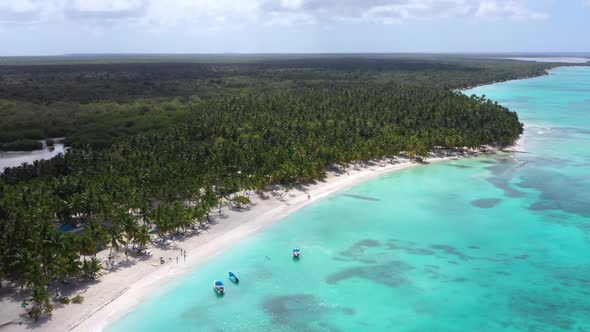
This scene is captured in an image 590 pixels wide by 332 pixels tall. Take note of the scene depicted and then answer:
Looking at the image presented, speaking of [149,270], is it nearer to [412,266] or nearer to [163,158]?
[412,266]

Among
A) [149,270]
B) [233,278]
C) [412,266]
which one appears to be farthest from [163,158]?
[412,266]

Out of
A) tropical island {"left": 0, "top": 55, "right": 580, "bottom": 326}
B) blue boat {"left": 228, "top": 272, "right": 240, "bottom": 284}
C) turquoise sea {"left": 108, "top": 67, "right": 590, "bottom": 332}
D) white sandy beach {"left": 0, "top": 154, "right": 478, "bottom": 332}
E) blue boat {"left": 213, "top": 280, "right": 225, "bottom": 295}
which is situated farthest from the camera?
blue boat {"left": 228, "top": 272, "right": 240, "bottom": 284}

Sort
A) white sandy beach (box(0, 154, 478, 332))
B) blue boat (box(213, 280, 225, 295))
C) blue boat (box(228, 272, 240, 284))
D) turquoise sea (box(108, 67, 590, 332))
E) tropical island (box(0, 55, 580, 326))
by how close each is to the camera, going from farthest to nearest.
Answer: blue boat (box(228, 272, 240, 284)), blue boat (box(213, 280, 225, 295)), tropical island (box(0, 55, 580, 326)), turquoise sea (box(108, 67, 590, 332)), white sandy beach (box(0, 154, 478, 332))

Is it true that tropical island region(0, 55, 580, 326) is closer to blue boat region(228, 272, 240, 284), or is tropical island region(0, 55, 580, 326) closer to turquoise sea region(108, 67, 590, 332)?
turquoise sea region(108, 67, 590, 332)

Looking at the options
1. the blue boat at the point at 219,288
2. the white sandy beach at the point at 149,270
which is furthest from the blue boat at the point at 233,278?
the white sandy beach at the point at 149,270

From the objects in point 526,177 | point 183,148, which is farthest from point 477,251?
point 183,148

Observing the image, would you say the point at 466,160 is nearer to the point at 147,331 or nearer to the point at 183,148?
the point at 183,148

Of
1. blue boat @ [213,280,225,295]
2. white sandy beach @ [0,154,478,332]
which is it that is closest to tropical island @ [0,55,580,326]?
white sandy beach @ [0,154,478,332]

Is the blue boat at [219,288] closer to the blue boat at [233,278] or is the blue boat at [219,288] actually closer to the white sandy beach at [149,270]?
the blue boat at [233,278]

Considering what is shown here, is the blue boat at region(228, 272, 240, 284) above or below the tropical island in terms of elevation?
below
